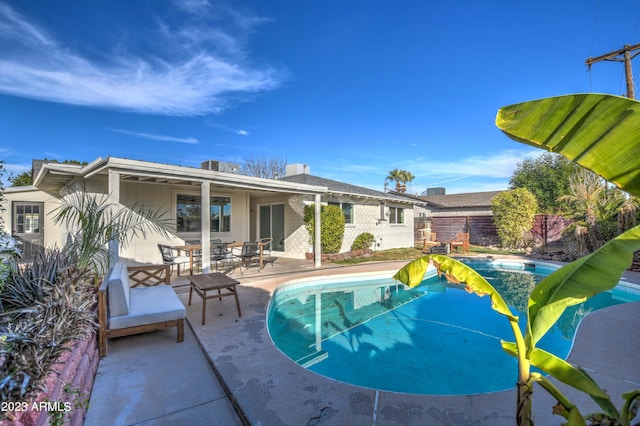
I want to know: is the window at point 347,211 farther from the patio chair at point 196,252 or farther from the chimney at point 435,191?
the chimney at point 435,191

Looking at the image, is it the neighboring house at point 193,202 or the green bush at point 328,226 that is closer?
the neighboring house at point 193,202

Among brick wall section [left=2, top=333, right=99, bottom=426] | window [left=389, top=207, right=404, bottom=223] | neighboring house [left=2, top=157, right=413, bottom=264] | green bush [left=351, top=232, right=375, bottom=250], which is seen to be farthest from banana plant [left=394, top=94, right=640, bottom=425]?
window [left=389, top=207, right=404, bottom=223]

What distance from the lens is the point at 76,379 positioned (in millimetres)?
2826

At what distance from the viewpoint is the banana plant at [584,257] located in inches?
66.1

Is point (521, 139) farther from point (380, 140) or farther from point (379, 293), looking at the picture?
point (380, 140)

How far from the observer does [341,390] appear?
3.22 m

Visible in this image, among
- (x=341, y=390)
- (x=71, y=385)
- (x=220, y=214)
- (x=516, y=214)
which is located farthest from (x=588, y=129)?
(x=516, y=214)

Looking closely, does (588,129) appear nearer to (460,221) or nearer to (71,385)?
(71,385)

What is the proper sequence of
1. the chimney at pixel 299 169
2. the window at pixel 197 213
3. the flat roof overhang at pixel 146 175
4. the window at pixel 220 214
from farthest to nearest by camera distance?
the chimney at pixel 299 169 → the window at pixel 220 214 → the window at pixel 197 213 → the flat roof overhang at pixel 146 175

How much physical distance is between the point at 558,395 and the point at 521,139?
166 cm

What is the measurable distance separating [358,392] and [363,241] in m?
12.7

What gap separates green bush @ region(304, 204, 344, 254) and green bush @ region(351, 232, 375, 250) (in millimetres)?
1671

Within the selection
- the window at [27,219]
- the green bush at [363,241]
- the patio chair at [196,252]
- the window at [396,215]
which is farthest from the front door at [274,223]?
the window at [27,219]

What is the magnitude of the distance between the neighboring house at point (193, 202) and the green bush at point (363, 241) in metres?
0.26
